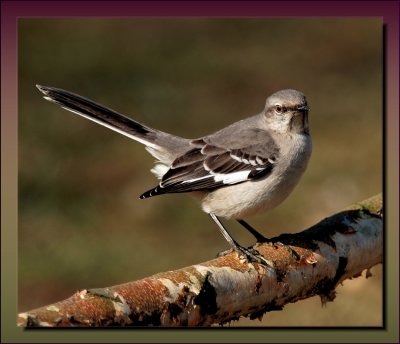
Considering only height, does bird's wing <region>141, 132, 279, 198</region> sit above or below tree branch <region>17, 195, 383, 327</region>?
above

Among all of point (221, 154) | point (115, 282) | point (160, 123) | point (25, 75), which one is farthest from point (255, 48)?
point (221, 154)

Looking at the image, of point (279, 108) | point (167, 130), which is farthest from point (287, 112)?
point (167, 130)

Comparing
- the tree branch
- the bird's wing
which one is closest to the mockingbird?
the bird's wing

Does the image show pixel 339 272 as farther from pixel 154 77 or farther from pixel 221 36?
pixel 221 36

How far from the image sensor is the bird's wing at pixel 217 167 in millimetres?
4289

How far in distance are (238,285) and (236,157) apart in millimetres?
1014

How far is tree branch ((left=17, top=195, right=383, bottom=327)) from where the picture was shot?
315 centimetres

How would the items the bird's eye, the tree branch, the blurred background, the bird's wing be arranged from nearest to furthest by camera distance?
1. the tree branch
2. the bird's wing
3. the bird's eye
4. the blurred background

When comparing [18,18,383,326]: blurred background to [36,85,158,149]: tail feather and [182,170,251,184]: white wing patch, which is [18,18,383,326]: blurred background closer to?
[182,170,251,184]: white wing patch

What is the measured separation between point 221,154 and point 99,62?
5.66 m

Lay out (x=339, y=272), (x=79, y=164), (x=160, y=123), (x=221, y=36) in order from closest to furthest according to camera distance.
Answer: (x=339, y=272), (x=79, y=164), (x=160, y=123), (x=221, y=36)

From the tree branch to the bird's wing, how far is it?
0.43m

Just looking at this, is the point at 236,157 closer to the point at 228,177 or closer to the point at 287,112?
the point at 228,177

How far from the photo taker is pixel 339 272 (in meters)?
4.23
